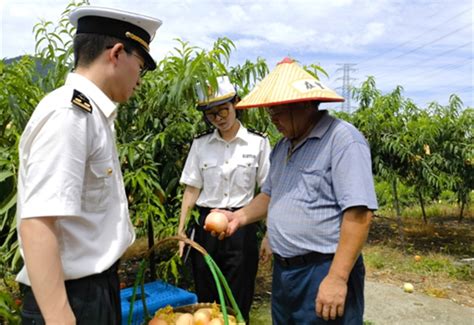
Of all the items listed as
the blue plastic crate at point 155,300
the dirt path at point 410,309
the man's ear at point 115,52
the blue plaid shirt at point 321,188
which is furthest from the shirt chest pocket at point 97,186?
the dirt path at point 410,309

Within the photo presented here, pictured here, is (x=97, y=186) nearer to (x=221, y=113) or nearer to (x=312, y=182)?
(x=312, y=182)

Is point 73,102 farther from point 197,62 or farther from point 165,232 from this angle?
point 165,232

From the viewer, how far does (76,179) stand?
1.20m

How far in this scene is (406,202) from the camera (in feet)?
33.2

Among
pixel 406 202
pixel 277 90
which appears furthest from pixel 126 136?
pixel 406 202

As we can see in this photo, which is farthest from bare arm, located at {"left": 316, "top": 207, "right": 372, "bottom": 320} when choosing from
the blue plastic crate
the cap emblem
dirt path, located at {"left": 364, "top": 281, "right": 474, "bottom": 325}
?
dirt path, located at {"left": 364, "top": 281, "right": 474, "bottom": 325}

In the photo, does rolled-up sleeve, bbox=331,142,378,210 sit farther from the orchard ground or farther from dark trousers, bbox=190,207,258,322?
the orchard ground

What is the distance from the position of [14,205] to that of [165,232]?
1.16m

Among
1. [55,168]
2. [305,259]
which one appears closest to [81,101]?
[55,168]

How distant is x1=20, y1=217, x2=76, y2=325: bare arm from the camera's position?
3.76 ft

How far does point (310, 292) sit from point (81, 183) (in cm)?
110

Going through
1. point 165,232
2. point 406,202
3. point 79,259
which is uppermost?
point 79,259

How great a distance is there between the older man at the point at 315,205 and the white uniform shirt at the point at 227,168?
0.80 meters

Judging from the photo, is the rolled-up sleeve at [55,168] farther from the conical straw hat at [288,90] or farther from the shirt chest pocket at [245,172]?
the shirt chest pocket at [245,172]
